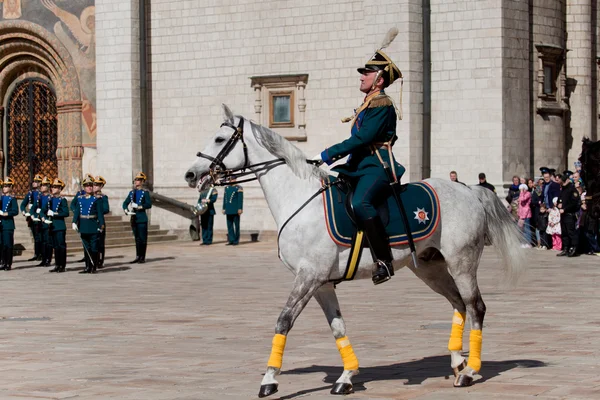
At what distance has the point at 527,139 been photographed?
2945cm

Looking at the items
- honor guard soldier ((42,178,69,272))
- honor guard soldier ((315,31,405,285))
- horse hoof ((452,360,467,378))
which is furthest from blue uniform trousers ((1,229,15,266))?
horse hoof ((452,360,467,378))

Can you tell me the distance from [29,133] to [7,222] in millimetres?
11142

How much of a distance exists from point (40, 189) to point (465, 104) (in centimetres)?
1078

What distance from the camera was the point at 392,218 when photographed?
9.09 meters

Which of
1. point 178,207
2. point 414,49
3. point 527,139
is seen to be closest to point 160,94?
point 178,207

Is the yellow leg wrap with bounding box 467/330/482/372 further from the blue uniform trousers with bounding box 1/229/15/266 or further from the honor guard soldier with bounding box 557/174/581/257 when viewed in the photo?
the blue uniform trousers with bounding box 1/229/15/266

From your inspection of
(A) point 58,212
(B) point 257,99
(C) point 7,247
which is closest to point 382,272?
(A) point 58,212

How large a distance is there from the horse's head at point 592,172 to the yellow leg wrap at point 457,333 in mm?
7724

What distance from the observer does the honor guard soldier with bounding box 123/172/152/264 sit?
24.6 metres

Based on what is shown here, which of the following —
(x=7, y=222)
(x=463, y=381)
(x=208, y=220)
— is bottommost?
(x=463, y=381)

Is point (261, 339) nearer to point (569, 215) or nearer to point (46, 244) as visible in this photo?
point (46, 244)

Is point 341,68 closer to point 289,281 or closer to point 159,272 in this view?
point 159,272

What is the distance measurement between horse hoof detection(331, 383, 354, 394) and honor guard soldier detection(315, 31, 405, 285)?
0.89 m

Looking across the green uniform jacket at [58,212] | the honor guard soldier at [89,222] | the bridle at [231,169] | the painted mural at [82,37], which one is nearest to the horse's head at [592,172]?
the bridle at [231,169]
